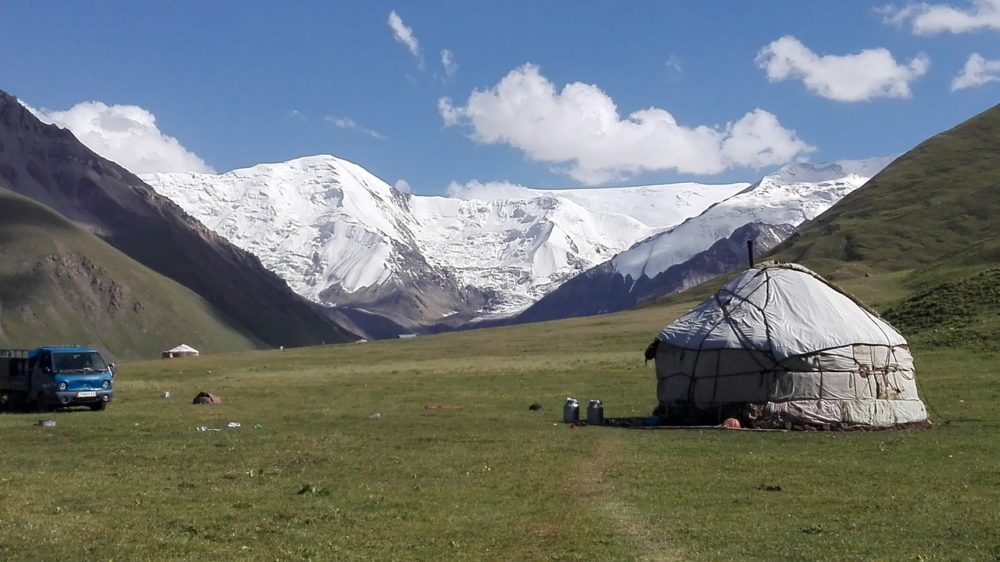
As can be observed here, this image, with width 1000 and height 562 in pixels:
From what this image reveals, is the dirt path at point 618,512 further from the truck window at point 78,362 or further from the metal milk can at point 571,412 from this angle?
the truck window at point 78,362

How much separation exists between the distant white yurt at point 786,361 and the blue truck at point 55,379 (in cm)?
2022

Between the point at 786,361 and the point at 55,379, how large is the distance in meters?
25.0

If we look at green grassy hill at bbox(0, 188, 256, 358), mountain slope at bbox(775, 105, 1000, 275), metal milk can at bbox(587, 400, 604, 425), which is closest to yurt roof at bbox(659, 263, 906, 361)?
metal milk can at bbox(587, 400, 604, 425)

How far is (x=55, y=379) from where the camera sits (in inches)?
1463

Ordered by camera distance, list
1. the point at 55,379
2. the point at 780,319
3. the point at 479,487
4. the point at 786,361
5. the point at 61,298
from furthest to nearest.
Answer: the point at 61,298 < the point at 55,379 < the point at 780,319 < the point at 786,361 < the point at 479,487

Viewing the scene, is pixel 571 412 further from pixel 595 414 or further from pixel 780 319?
pixel 780 319

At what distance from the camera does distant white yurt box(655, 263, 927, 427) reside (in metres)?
30.8

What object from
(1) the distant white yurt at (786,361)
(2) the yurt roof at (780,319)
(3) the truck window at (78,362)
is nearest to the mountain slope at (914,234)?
(2) the yurt roof at (780,319)

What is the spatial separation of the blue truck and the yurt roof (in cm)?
2037

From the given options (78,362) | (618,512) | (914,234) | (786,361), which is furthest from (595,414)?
(914,234)

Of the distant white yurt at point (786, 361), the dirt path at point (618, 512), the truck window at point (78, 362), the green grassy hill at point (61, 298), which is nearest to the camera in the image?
the dirt path at point (618, 512)

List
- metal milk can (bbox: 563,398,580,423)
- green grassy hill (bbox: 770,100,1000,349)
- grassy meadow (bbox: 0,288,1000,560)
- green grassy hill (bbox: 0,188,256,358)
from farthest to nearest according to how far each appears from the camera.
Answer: green grassy hill (bbox: 0,188,256,358), green grassy hill (bbox: 770,100,1000,349), metal milk can (bbox: 563,398,580,423), grassy meadow (bbox: 0,288,1000,560)

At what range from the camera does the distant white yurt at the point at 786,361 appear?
30766 millimetres

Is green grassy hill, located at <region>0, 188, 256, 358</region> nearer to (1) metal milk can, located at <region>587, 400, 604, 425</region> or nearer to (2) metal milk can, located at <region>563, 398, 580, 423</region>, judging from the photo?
(2) metal milk can, located at <region>563, 398, 580, 423</region>
